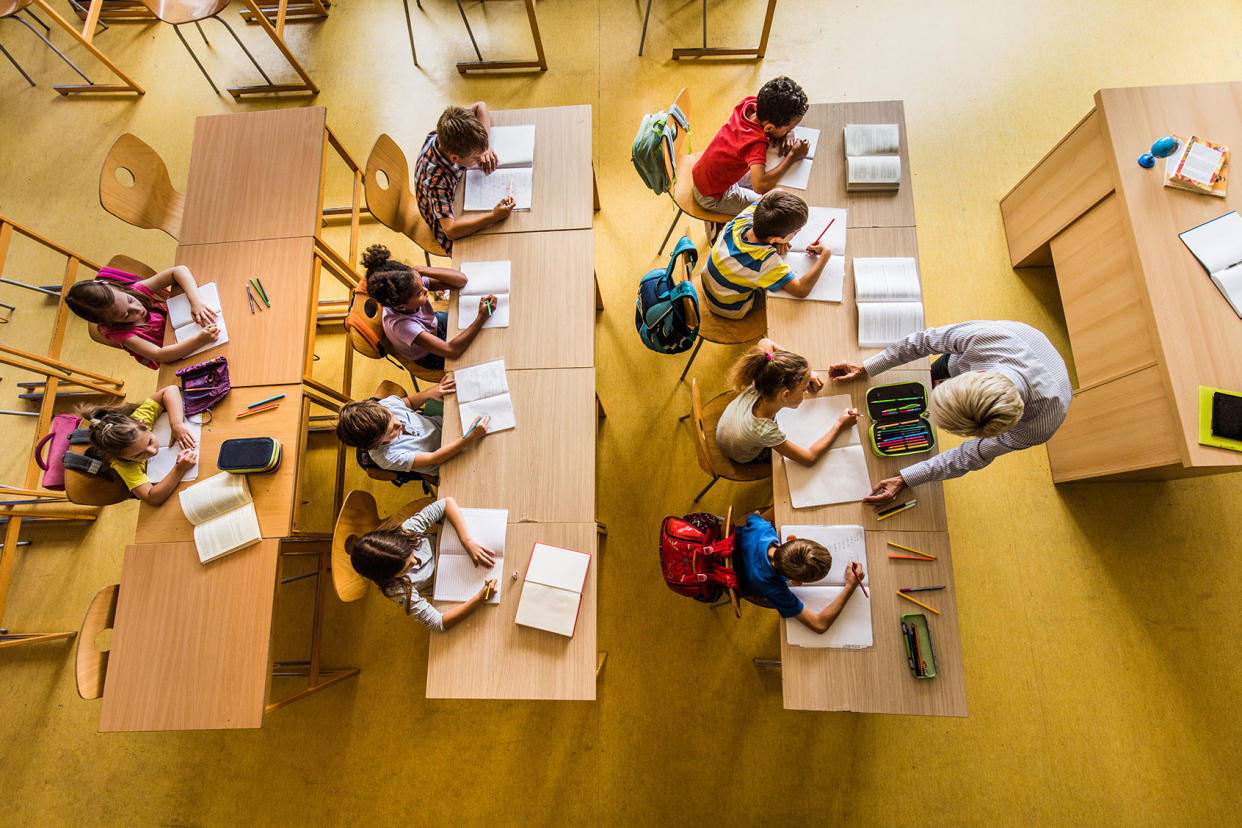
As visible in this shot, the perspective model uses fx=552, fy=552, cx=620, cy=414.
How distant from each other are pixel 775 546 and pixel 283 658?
8.34 ft

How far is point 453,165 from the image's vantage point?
95.3 inches

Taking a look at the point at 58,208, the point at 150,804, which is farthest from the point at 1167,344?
the point at 58,208

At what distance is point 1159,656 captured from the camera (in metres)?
2.54

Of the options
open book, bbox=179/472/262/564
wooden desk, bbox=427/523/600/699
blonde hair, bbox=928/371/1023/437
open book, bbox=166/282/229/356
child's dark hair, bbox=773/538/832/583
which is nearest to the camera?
blonde hair, bbox=928/371/1023/437

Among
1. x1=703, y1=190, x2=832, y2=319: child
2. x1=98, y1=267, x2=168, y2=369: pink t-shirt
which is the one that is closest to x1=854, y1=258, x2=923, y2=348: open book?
x1=703, y1=190, x2=832, y2=319: child

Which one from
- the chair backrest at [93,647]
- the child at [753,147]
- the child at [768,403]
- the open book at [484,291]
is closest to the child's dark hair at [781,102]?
the child at [753,147]

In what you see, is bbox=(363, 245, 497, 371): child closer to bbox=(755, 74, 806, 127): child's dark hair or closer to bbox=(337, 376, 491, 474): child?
bbox=(337, 376, 491, 474): child

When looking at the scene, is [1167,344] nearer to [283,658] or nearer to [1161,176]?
[1161,176]

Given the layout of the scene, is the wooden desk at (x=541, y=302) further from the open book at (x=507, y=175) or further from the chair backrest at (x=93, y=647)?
the chair backrest at (x=93, y=647)

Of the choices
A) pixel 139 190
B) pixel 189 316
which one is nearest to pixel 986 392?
pixel 189 316

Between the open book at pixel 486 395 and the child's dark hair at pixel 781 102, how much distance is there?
144 centimetres

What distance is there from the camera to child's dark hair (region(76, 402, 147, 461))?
2.01m

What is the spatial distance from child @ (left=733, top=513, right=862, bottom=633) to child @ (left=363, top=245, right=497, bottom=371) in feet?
4.36

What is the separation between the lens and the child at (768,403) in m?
1.80
